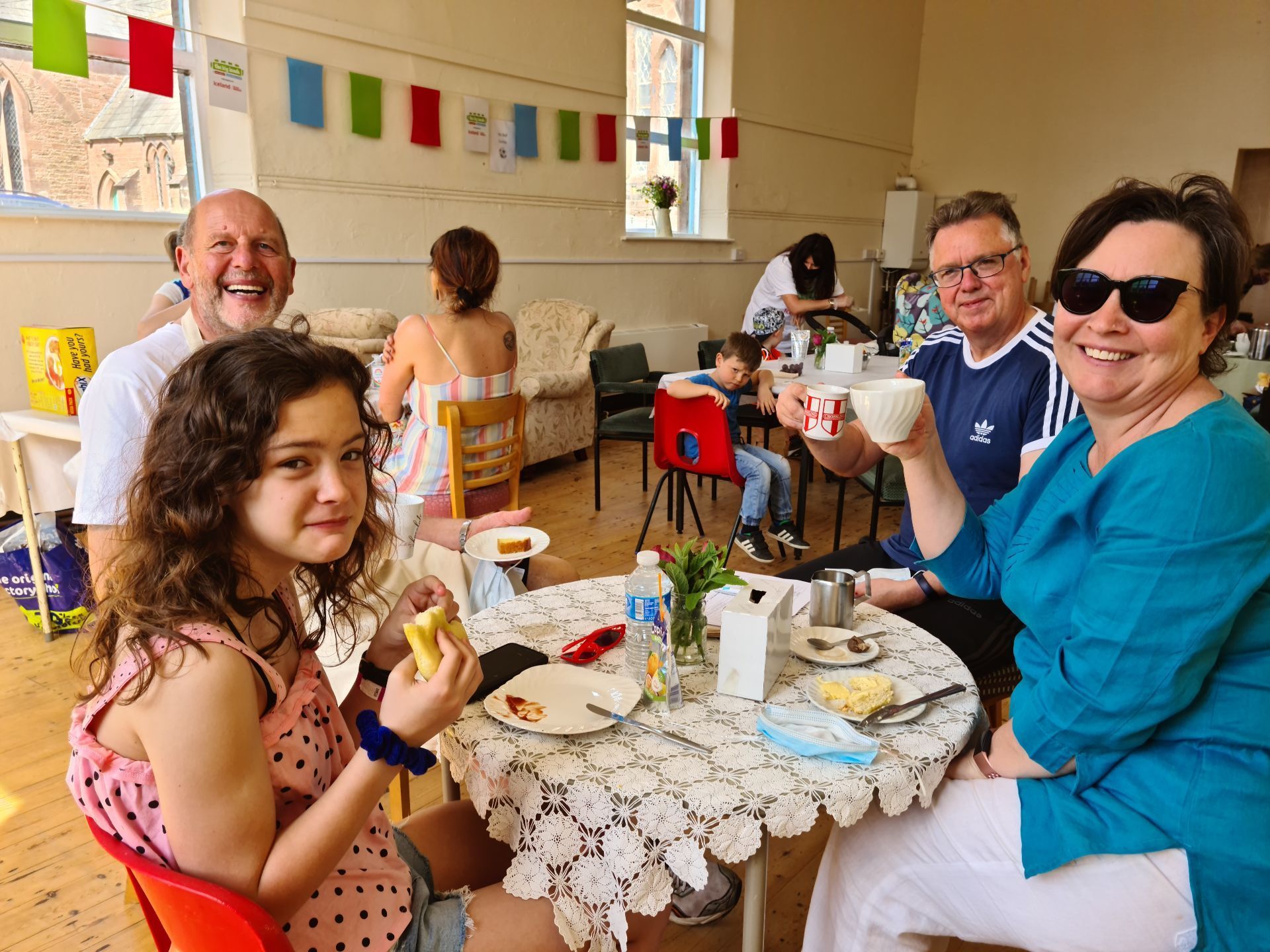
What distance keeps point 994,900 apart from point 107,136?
531cm

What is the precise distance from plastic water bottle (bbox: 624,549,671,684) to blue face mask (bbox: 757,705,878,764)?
22 centimetres

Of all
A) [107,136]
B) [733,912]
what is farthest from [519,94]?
[733,912]

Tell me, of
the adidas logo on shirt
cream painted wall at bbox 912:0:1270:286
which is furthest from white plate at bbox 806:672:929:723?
cream painted wall at bbox 912:0:1270:286

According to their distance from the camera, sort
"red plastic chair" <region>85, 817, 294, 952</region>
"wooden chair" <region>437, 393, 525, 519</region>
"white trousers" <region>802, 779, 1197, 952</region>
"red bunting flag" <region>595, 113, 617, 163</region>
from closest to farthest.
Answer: "red plastic chair" <region>85, 817, 294, 952</region> < "white trousers" <region>802, 779, 1197, 952</region> < "wooden chair" <region>437, 393, 525, 519</region> < "red bunting flag" <region>595, 113, 617, 163</region>

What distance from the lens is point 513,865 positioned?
1214mm

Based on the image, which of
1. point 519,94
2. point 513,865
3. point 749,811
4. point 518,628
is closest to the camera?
point 749,811

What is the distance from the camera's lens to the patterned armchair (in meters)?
5.31

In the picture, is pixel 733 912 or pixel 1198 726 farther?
pixel 733 912

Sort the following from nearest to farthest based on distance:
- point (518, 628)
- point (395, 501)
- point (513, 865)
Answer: point (513, 865) < point (518, 628) < point (395, 501)

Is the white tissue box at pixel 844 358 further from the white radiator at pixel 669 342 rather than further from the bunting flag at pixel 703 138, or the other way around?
the bunting flag at pixel 703 138

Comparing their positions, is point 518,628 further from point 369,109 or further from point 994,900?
point 369,109

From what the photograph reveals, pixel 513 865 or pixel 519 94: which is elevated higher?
pixel 519 94

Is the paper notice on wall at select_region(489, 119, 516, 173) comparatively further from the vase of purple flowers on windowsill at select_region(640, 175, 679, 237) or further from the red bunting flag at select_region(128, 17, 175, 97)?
the red bunting flag at select_region(128, 17, 175, 97)

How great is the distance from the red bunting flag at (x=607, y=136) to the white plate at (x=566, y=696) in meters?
6.21
